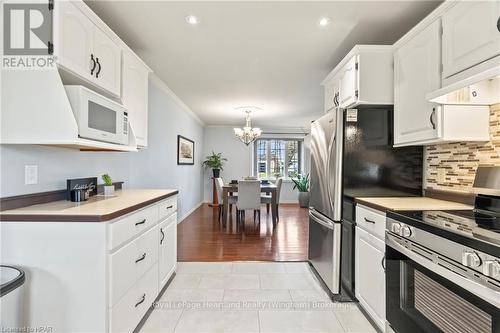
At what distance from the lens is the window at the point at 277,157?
7.82 metres

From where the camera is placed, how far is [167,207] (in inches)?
92.0

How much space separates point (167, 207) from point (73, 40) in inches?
56.5

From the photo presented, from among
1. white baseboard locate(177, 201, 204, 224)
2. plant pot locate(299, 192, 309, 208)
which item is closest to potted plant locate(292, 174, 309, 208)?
plant pot locate(299, 192, 309, 208)

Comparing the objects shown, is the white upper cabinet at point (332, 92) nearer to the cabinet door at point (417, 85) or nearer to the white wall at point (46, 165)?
the cabinet door at point (417, 85)

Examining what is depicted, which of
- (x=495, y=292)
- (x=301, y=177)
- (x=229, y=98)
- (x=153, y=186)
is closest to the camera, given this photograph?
(x=495, y=292)

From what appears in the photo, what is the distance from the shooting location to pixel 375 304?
176 centimetres

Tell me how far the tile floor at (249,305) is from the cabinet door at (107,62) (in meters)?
1.80

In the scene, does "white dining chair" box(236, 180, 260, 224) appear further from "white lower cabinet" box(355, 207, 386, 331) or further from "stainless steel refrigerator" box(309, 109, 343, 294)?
"white lower cabinet" box(355, 207, 386, 331)

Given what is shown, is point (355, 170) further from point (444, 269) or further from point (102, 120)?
point (102, 120)

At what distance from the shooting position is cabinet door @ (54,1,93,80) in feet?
4.63

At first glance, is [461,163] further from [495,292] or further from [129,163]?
→ [129,163]

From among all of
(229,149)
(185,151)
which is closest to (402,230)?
(185,151)

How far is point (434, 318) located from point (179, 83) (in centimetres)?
370

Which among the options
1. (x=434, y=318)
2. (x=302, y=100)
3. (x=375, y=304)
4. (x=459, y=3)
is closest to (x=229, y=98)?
(x=302, y=100)
